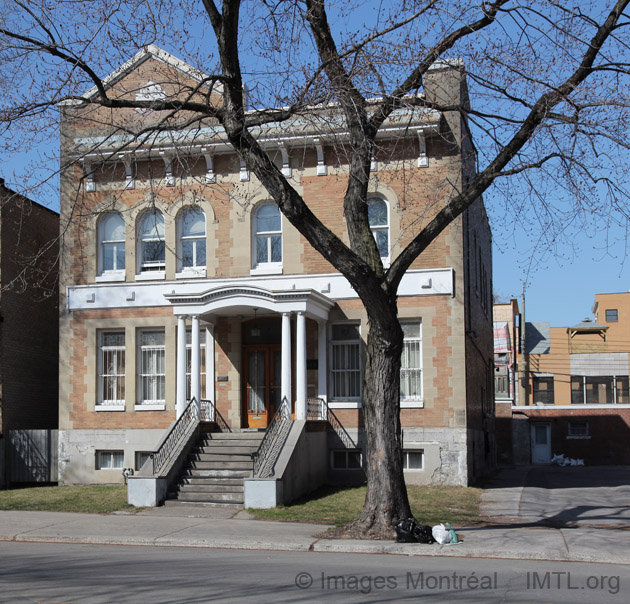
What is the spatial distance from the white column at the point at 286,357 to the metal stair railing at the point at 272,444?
0.37 m

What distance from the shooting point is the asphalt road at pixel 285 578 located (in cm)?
876

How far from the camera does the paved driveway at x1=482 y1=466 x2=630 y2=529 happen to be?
635 inches

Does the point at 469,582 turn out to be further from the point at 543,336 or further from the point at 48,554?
the point at 543,336

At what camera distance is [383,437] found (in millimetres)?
13594

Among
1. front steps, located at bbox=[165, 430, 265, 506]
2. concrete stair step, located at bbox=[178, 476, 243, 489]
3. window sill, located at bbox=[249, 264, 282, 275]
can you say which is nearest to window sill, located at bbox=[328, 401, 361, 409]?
front steps, located at bbox=[165, 430, 265, 506]

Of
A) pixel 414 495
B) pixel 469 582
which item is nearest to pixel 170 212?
pixel 414 495

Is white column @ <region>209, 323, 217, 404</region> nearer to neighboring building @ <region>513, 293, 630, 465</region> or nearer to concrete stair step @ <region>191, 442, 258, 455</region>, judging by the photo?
concrete stair step @ <region>191, 442, 258, 455</region>

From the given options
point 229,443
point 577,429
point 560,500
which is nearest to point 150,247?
point 229,443

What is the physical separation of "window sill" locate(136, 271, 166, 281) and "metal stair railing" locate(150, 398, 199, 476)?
411 cm

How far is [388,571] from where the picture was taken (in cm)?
1042

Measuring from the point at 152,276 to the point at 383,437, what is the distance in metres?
11.4

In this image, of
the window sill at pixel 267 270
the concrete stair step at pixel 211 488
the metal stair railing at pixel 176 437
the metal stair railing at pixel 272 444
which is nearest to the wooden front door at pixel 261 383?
the window sill at pixel 267 270

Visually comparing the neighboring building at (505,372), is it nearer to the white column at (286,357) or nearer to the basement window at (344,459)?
the basement window at (344,459)

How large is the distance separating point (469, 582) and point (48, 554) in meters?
6.18
